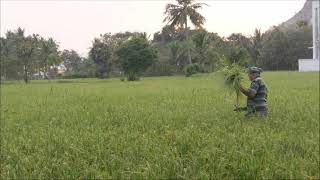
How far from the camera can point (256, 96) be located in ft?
33.6

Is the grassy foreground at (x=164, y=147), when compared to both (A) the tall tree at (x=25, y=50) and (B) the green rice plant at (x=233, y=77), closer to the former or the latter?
(B) the green rice plant at (x=233, y=77)

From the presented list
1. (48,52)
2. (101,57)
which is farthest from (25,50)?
(101,57)

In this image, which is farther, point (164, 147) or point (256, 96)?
point (256, 96)

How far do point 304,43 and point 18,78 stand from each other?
1430 inches

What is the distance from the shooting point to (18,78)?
197 feet

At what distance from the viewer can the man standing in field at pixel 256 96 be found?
10141 millimetres

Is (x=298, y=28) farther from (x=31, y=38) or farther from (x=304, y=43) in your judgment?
(x=31, y=38)

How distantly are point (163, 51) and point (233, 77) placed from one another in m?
61.9

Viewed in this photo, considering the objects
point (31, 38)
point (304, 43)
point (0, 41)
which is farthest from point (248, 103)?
point (304, 43)

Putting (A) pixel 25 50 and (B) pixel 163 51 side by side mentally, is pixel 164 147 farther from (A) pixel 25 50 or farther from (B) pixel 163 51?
(B) pixel 163 51

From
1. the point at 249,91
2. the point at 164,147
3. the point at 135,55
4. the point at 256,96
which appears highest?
the point at 135,55

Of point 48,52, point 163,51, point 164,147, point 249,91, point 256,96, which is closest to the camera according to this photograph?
point 164,147

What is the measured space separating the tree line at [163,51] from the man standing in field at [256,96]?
37006 millimetres

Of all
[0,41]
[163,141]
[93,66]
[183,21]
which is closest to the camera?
[163,141]
